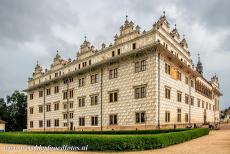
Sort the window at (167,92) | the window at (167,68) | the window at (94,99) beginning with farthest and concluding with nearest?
the window at (94,99), the window at (167,68), the window at (167,92)

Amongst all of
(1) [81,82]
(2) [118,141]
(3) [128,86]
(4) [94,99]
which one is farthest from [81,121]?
(2) [118,141]

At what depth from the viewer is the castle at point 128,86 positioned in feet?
103

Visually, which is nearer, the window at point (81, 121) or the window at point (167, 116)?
the window at point (167, 116)

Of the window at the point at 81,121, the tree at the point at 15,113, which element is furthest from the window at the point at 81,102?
the tree at the point at 15,113

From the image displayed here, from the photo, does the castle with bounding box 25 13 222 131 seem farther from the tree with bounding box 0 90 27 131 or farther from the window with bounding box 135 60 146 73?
the tree with bounding box 0 90 27 131

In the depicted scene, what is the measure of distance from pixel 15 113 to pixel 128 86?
43405 mm

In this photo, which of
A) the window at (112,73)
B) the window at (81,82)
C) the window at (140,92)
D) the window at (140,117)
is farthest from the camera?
the window at (81,82)

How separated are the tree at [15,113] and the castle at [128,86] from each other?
19.4 m

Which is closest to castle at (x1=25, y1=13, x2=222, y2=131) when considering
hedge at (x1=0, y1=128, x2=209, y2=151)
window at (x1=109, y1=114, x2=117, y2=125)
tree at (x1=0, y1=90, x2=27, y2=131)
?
window at (x1=109, y1=114, x2=117, y2=125)

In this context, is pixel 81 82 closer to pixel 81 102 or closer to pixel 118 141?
pixel 81 102

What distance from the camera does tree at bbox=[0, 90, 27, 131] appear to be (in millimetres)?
67812

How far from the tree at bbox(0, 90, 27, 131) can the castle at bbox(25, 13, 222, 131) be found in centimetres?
1935

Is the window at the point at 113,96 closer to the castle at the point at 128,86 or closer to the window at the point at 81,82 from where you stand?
the castle at the point at 128,86

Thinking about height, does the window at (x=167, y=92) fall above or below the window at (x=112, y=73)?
below
